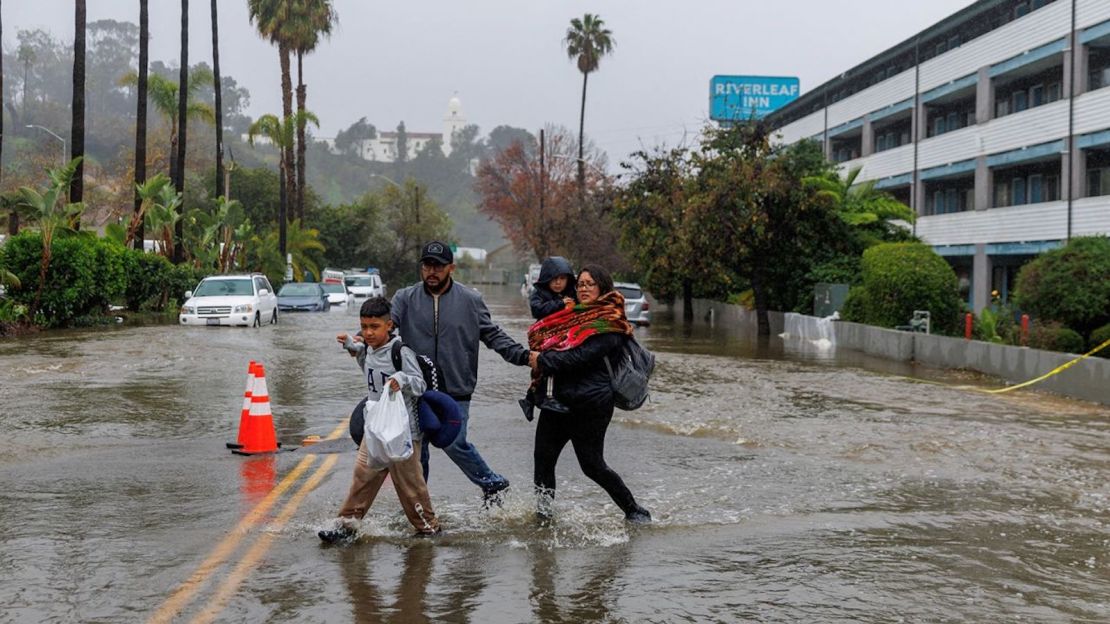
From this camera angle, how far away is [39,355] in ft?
71.8

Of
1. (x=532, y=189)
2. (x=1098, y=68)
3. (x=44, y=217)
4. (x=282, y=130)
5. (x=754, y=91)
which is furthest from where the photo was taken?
(x=532, y=189)

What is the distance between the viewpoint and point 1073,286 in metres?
19.7

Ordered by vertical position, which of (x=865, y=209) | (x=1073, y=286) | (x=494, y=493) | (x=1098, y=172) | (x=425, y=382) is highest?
(x=1098, y=172)

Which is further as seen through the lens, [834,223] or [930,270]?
[834,223]

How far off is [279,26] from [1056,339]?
158 ft

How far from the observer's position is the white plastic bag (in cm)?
702

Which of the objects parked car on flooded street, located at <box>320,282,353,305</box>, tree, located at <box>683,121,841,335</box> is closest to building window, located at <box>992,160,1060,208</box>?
tree, located at <box>683,121,841,335</box>

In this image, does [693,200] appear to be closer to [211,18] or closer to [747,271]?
[747,271]

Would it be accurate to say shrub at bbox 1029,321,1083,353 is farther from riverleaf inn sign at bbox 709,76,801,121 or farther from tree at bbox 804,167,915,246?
riverleaf inn sign at bbox 709,76,801,121

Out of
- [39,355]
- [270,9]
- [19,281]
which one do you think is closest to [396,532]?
[39,355]

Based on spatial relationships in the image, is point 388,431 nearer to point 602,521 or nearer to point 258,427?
point 602,521

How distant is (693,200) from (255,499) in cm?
2609

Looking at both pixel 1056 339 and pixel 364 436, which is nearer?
pixel 364 436

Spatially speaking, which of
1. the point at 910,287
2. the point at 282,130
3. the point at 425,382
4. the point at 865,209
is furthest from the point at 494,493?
the point at 282,130
